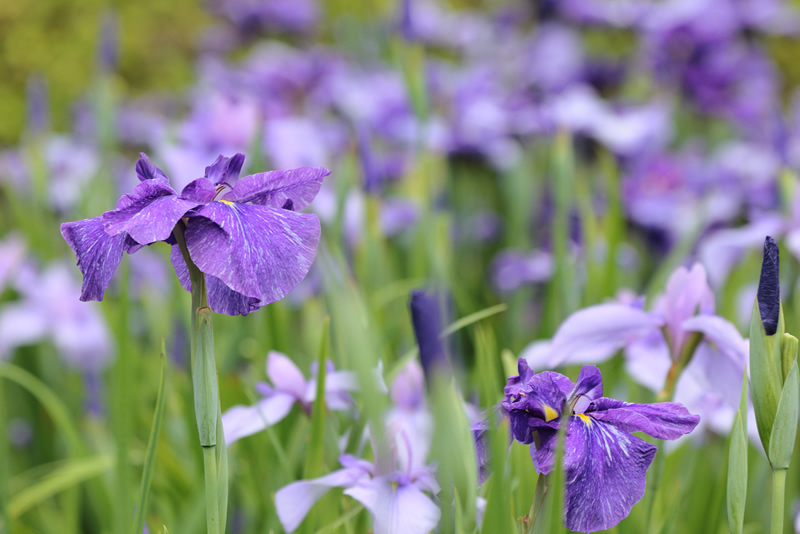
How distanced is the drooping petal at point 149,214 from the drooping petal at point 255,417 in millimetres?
275

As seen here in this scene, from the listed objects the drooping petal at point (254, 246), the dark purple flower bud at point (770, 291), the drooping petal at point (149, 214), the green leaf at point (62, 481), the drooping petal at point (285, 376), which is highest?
the drooping petal at point (149, 214)

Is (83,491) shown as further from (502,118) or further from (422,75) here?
(502,118)

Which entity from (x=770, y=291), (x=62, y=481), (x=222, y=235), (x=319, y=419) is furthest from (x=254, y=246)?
(x=62, y=481)

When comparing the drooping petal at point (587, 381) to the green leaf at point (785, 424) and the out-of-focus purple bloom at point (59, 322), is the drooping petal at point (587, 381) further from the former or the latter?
the out-of-focus purple bloom at point (59, 322)

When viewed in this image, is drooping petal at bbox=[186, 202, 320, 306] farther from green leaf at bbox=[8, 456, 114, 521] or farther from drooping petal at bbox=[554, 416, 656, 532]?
green leaf at bbox=[8, 456, 114, 521]

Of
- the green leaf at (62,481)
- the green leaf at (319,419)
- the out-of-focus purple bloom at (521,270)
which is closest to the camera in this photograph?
the green leaf at (319,419)

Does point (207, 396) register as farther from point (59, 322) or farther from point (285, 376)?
point (59, 322)

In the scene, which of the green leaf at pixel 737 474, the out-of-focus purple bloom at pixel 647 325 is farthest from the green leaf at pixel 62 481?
the green leaf at pixel 737 474

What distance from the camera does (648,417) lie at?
59cm

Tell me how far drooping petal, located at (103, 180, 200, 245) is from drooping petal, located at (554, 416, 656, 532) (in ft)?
1.15

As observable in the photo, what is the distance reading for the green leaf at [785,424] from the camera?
581mm

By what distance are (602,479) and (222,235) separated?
350 millimetres

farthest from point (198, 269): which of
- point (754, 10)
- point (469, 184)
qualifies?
point (754, 10)

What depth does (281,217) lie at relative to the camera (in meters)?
0.57
